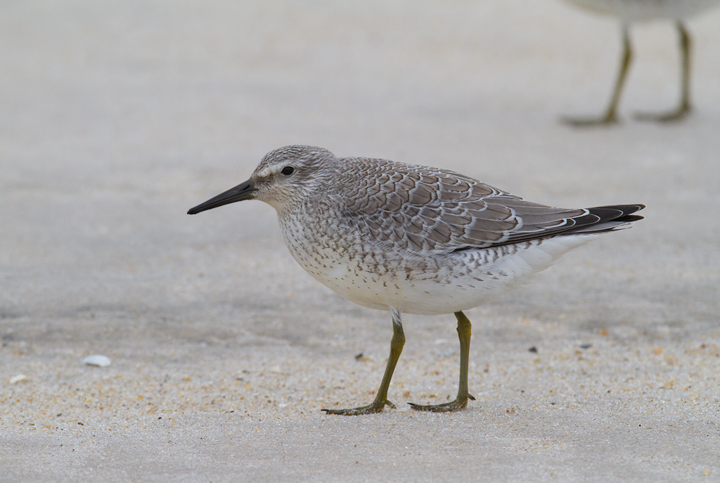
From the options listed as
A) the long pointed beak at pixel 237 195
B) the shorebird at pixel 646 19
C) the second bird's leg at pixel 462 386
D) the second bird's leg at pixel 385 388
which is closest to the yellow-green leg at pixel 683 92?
the shorebird at pixel 646 19

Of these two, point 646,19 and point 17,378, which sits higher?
point 646,19

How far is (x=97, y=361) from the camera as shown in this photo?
205 inches

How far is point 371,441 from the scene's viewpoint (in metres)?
4.04

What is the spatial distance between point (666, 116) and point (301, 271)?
5441 millimetres

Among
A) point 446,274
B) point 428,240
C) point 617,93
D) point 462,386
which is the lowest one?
point 462,386

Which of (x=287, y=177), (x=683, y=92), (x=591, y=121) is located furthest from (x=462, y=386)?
(x=683, y=92)

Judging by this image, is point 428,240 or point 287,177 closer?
point 428,240

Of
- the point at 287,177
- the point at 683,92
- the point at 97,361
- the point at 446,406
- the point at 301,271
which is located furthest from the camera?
the point at 683,92

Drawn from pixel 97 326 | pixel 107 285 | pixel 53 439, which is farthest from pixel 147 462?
pixel 107 285

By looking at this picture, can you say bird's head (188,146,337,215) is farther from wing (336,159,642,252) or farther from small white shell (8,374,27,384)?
small white shell (8,374,27,384)

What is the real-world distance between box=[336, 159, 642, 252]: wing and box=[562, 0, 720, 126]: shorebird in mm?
5563

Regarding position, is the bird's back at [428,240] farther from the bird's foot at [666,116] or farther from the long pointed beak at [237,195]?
the bird's foot at [666,116]

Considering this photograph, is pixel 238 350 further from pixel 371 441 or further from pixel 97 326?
pixel 371 441

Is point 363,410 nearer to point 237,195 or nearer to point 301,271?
point 237,195
